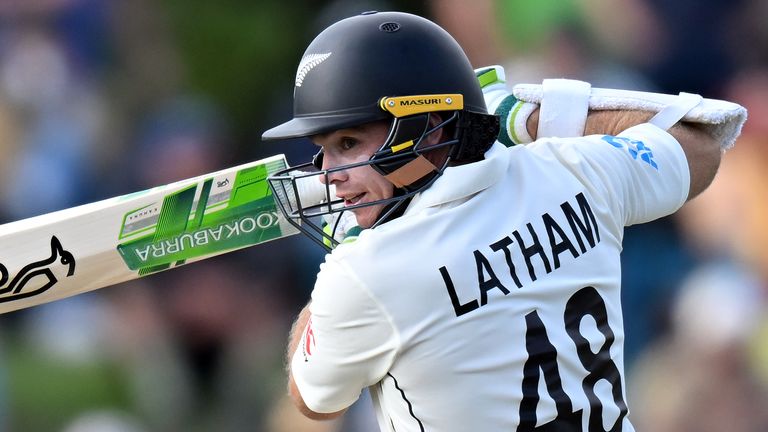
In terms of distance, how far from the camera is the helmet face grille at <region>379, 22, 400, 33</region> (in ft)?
7.39

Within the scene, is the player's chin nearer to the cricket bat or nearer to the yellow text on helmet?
the yellow text on helmet

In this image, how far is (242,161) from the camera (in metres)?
4.64

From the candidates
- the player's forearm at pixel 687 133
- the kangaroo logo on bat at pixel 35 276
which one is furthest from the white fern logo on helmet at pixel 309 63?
the kangaroo logo on bat at pixel 35 276

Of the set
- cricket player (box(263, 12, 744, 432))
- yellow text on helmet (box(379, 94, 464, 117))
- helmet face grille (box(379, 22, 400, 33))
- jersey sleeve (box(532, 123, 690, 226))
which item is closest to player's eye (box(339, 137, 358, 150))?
cricket player (box(263, 12, 744, 432))

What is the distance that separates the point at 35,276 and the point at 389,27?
1051 mm

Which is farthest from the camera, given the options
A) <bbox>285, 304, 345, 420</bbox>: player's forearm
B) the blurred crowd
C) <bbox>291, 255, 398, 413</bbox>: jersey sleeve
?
the blurred crowd

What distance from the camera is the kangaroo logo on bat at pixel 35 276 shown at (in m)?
2.54

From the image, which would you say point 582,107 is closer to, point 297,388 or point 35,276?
point 297,388

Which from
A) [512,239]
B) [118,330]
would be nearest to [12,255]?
[512,239]

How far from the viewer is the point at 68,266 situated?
8.46 feet

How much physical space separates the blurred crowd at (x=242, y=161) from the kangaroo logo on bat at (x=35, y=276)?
6.03 feet

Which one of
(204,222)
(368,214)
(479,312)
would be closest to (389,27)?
(368,214)

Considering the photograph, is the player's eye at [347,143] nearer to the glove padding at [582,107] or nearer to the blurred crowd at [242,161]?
the glove padding at [582,107]

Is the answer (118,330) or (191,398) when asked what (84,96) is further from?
(191,398)
